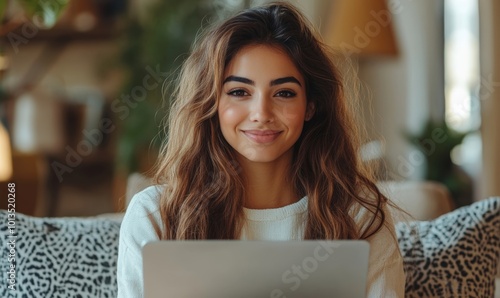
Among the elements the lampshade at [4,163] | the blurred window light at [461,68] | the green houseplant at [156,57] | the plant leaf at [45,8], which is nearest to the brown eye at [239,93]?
the plant leaf at [45,8]

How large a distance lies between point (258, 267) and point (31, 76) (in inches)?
212

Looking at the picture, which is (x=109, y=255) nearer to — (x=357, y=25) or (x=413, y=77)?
(x=357, y=25)

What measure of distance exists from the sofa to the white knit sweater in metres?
0.21

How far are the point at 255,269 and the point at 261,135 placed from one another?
18.4 inches

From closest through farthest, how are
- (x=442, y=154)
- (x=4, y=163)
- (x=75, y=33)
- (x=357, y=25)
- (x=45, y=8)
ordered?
1. (x=45, y=8)
2. (x=4, y=163)
3. (x=357, y=25)
4. (x=442, y=154)
5. (x=75, y=33)

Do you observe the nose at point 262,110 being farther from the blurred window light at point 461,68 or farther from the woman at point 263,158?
the blurred window light at point 461,68

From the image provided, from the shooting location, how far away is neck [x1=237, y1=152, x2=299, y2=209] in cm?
200

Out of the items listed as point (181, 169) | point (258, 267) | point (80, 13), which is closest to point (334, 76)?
point (181, 169)

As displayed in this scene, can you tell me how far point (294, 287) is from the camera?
4.87 ft

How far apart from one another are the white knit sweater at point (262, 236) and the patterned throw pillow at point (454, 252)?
0.69 ft

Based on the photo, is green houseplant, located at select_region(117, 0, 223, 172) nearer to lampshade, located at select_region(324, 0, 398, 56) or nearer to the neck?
lampshade, located at select_region(324, 0, 398, 56)

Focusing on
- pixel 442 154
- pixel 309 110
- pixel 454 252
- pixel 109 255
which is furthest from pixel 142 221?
pixel 442 154

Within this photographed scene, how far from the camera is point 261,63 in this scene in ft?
6.20

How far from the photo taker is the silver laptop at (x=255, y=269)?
1.43 meters
